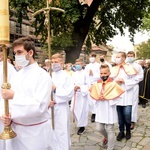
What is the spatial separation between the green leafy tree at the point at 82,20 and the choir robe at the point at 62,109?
35.6ft

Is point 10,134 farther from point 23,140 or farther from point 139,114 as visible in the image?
point 139,114

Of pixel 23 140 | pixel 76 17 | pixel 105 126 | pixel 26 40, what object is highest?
pixel 76 17

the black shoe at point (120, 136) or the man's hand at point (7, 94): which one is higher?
the man's hand at point (7, 94)

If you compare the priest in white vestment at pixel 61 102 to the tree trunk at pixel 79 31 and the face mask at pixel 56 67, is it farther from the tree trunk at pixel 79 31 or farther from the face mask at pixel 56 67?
the tree trunk at pixel 79 31

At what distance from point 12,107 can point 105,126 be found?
8.24 ft

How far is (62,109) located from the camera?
5004 millimetres

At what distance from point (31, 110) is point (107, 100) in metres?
2.33

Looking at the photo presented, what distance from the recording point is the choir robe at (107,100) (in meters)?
5.10

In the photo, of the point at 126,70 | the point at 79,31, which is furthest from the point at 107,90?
the point at 79,31

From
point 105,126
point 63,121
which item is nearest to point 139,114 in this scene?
point 105,126

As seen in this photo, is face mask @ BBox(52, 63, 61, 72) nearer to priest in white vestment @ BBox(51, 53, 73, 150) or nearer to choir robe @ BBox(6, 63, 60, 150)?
priest in white vestment @ BBox(51, 53, 73, 150)

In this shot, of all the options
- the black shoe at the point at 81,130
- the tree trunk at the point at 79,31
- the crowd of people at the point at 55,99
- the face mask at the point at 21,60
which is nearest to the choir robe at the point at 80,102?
the crowd of people at the point at 55,99

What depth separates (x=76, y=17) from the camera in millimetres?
15789

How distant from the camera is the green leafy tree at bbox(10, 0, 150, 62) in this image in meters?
16.0
